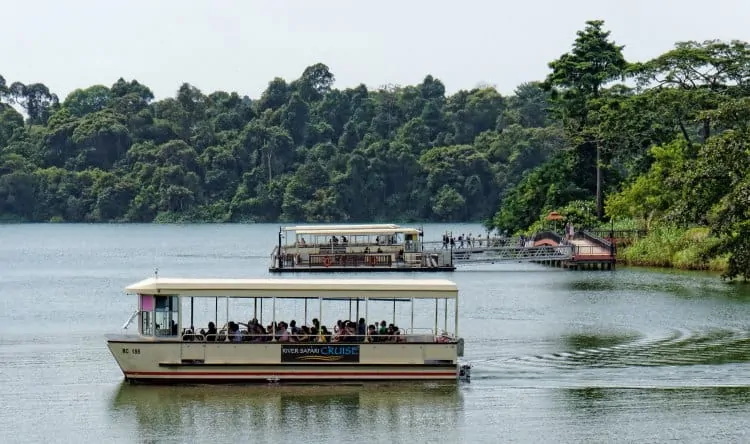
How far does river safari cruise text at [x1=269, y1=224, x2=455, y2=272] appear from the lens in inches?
3403

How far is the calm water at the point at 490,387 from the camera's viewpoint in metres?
33.1

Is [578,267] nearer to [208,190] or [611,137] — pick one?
[611,137]

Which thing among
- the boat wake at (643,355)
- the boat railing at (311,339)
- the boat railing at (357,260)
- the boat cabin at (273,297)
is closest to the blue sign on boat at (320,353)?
the boat railing at (311,339)

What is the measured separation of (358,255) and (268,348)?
49.0 metres

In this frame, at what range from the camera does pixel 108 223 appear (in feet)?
643

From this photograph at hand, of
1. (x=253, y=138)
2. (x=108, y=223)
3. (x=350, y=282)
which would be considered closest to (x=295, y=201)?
(x=253, y=138)

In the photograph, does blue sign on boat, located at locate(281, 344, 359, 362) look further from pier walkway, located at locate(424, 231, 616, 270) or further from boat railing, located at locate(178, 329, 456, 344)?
pier walkway, located at locate(424, 231, 616, 270)

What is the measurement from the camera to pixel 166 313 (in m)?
38.0

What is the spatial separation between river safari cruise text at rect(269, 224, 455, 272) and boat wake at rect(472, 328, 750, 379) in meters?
38.1

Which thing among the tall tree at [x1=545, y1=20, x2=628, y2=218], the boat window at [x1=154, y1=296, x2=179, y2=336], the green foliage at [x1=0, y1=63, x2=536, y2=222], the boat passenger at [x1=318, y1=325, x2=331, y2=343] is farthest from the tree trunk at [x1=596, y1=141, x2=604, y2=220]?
the green foliage at [x1=0, y1=63, x2=536, y2=222]

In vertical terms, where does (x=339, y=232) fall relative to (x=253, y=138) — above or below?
below

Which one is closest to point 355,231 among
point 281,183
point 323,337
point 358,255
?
point 358,255

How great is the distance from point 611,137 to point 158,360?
65.7m

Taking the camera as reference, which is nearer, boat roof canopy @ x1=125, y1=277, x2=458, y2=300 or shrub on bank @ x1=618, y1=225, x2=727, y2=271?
boat roof canopy @ x1=125, y1=277, x2=458, y2=300
